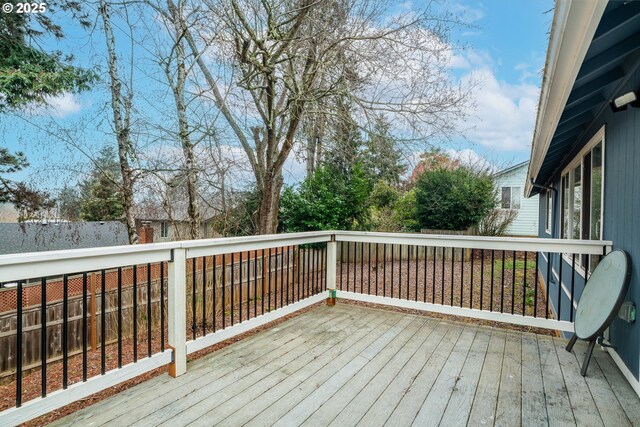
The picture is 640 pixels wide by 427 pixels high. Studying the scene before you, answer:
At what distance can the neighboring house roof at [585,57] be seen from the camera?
1.22 metres

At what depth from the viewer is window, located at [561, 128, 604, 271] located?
343 cm

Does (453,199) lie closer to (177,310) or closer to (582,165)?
(582,165)

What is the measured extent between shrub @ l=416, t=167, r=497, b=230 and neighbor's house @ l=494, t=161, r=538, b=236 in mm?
5576

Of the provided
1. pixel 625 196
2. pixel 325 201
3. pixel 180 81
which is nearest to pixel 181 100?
pixel 180 81

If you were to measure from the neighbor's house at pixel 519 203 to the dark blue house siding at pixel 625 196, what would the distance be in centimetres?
1449

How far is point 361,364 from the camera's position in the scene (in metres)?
2.63

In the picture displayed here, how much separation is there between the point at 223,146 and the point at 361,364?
13.1ft

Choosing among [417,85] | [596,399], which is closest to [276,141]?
[417,85]

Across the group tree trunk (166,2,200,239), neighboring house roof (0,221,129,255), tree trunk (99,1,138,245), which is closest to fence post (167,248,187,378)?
tree trunk (166,2,200,239)

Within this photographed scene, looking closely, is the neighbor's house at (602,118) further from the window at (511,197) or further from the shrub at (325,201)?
the window at (511,197)

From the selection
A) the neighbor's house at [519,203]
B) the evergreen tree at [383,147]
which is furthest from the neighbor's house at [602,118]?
the neighbor's house at [519,203]

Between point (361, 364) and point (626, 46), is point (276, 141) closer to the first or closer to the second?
point (361, 364)

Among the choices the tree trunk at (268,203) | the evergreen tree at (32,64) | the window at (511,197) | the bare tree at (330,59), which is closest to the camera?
the bare tree at (330,59)

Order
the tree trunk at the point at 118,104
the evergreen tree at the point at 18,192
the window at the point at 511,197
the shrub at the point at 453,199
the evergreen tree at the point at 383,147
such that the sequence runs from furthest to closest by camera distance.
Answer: the window at the point at 511,197
the shrub at the point at 453,199
the evergreen tree at the point at 383,147
the evergreen tree at the point at 18,192
the tree trunk at the point at 118,104
